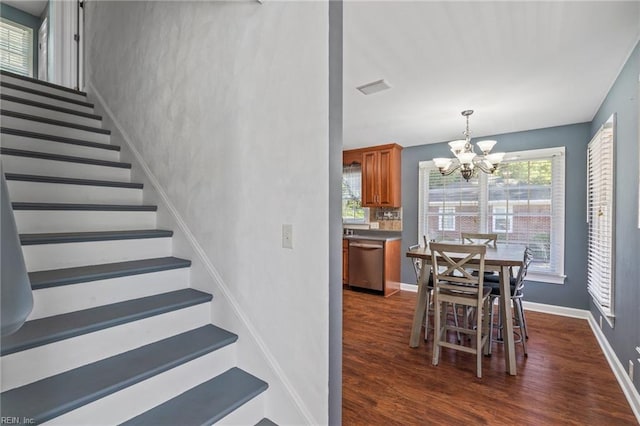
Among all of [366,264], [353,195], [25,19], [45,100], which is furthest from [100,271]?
[25,19]

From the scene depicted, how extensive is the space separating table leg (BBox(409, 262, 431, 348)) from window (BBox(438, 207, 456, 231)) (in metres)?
2.20

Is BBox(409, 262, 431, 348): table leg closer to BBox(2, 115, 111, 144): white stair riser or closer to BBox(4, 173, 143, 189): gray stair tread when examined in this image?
BBox(4, 173, 143, 189): gray stair tread

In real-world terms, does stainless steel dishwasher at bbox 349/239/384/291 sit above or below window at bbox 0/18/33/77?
below

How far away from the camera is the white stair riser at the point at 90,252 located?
62.9 inches

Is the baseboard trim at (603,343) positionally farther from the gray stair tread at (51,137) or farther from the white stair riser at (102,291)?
the gray stair tread at (51,137)

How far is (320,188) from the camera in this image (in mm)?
1360

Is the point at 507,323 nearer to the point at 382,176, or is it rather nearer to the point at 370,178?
the point at 382,176

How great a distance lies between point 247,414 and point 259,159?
1.26m

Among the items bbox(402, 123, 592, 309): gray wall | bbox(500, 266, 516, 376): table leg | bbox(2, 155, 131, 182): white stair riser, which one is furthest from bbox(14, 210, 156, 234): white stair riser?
bbox(402, 123, 592, 309): gray wall

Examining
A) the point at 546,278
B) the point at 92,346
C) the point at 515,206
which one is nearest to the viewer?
the point at 92,346

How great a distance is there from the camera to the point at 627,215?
234 cm

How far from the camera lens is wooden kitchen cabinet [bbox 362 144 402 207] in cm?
535

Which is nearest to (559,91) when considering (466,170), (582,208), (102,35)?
(466,170)

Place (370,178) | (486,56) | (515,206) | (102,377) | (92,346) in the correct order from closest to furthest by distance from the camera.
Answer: (102,377) < (92,346) < (486,56) < (515,206) < (370,178)
